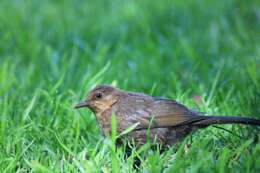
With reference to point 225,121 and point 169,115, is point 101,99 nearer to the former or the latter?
point 169,115

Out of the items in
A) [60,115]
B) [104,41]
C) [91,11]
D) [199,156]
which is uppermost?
[91,11]

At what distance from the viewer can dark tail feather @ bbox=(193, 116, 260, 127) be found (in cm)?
555

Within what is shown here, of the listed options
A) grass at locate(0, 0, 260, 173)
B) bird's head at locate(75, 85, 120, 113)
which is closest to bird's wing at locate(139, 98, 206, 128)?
grass at locate(0, 0, 260, 173)

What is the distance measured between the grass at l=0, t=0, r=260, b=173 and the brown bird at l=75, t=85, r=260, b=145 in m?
0.16

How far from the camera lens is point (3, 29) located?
32.8 feet

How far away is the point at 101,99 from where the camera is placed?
21.2ft

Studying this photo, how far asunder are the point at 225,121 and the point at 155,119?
62cm

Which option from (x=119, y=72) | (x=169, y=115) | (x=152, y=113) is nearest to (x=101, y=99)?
(x=152, y=113)

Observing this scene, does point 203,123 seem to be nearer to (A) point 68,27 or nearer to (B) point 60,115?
(B) point 60,115

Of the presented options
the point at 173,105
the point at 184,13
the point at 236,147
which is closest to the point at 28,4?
the point at 184,13

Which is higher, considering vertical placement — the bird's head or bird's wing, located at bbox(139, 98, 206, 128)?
the bird's head

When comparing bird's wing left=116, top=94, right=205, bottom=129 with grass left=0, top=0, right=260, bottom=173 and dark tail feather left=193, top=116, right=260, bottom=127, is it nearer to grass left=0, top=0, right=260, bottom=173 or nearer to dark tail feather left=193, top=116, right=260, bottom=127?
dark tail feather left=193, top=116, right=260, bottom=127

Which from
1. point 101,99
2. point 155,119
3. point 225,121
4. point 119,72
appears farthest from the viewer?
point 119,72

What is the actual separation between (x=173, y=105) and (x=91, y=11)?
533 centimetres
